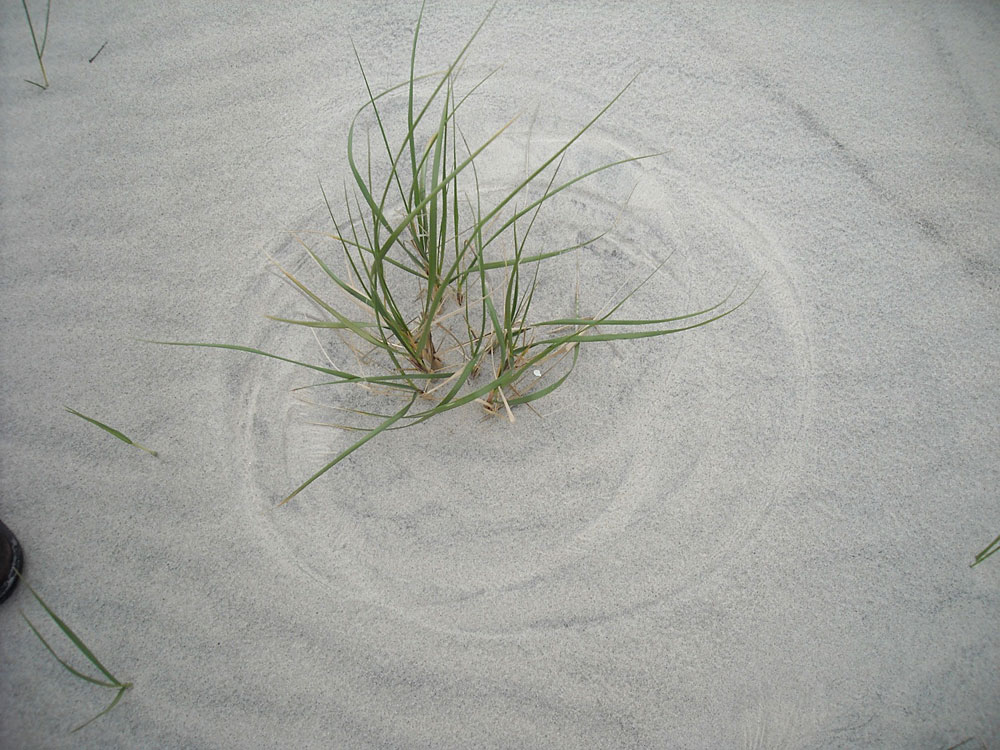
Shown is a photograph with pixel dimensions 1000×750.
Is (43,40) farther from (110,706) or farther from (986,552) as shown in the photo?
(986,552)

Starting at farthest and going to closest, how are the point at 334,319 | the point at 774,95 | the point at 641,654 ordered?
the point at 774,95 → the point at 334,319 → the point at 641,654

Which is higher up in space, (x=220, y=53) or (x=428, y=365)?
(x=220, y=53)

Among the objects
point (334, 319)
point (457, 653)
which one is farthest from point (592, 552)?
point (334, 319)

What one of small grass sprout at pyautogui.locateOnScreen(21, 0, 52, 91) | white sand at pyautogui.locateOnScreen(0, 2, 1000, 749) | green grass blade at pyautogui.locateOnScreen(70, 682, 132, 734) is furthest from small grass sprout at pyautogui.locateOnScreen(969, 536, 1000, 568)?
small grass sprout at pyautogui.locateOnScreen(21, 0, 52, 91)

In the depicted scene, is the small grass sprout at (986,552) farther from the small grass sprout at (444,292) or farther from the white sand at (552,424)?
the small grass sprout at (444,292)

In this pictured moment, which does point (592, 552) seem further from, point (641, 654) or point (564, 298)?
point (564, 298)

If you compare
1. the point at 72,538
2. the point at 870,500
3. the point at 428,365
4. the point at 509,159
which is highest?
the point at 509,159

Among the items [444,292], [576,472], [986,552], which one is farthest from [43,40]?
[986,552]

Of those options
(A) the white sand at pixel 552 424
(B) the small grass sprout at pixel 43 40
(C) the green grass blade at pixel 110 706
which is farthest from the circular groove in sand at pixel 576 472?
(B) the small grass sprout at pixel 43 40
